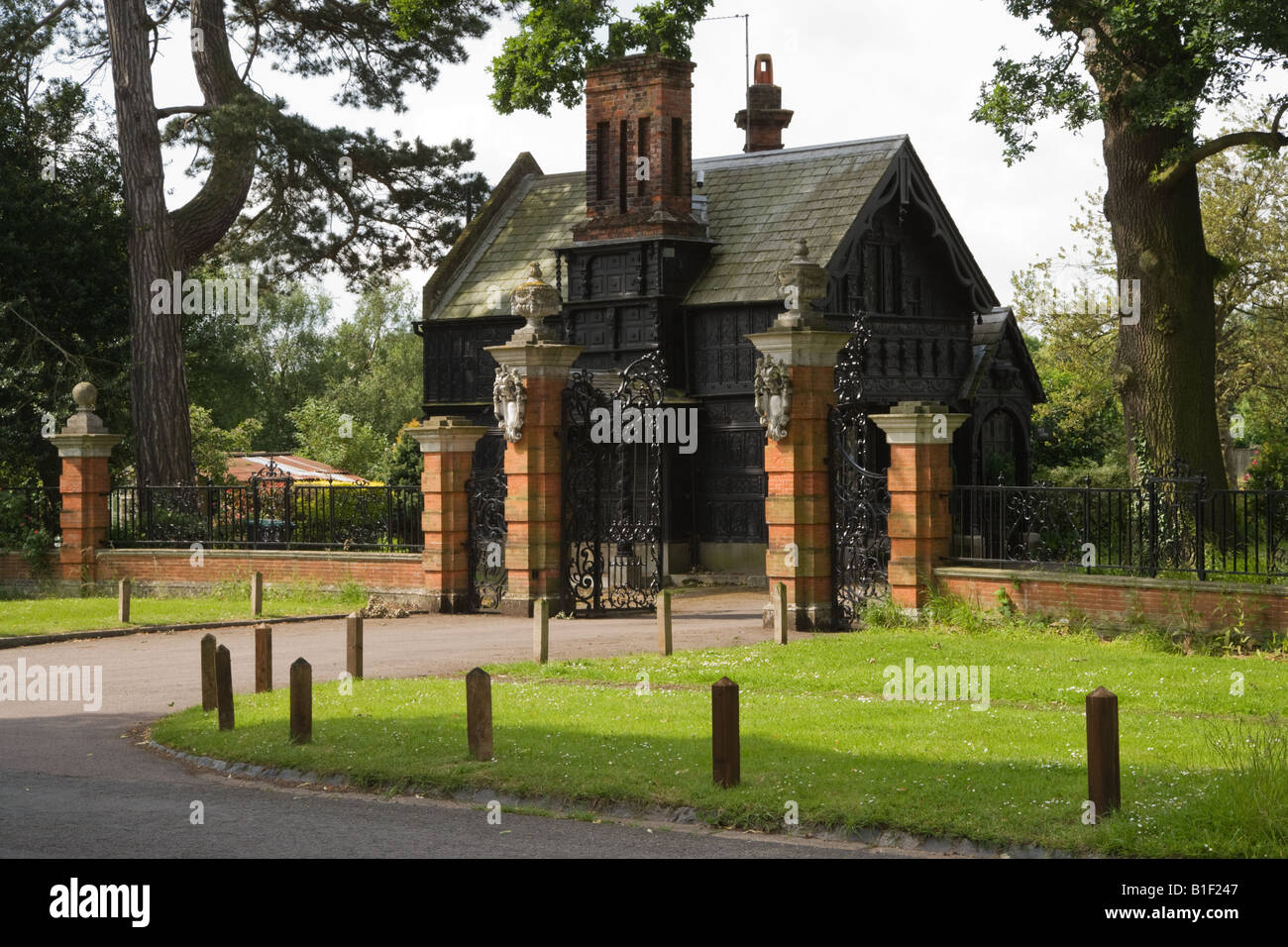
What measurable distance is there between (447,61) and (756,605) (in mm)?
15647

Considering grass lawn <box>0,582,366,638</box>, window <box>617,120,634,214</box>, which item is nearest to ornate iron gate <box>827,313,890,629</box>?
grass lawn <box>0,582,366,638</box>

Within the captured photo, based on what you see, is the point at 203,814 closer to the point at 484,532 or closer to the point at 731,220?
the point at 484,532

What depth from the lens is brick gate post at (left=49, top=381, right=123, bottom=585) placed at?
89.4ft

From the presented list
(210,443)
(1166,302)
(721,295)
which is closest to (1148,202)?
(1166,302)

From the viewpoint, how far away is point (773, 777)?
1002 centimetres

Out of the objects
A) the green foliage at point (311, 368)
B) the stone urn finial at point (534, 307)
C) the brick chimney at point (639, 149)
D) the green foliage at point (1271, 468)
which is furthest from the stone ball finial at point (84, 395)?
the green foliage at point (311, 368)

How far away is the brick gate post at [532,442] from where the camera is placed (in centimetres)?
2192

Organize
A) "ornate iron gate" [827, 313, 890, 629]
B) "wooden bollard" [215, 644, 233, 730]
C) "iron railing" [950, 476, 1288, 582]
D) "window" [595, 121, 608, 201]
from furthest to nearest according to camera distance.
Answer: "window" [595, 121, 608, 201] → "ornate iron gate" [827, 313, 890, 629] → "iron railing" [950, 476, 1288, 582] → "wooden bollard" [215, 644, 233, 730]

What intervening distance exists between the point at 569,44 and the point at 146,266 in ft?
34.5

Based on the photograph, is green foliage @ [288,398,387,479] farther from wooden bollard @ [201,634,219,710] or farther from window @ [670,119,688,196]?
wooden bollard @ [201,634,219,710]

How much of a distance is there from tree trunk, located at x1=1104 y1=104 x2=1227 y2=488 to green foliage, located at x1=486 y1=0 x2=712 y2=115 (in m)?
14.5

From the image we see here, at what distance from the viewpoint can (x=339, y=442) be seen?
5962 cm

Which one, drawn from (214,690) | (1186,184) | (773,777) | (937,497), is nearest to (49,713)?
(214,690)

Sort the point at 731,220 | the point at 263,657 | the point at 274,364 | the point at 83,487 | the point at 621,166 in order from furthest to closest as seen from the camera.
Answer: the point at 274,364
the point at 731,220
the point at 621,166
the point at 83,487
the point at 263,657
